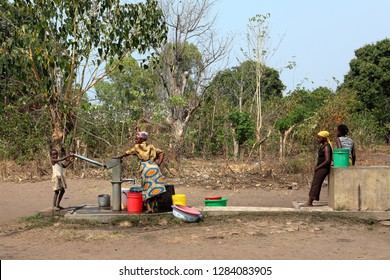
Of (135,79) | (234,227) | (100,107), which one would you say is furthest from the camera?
(135,79)

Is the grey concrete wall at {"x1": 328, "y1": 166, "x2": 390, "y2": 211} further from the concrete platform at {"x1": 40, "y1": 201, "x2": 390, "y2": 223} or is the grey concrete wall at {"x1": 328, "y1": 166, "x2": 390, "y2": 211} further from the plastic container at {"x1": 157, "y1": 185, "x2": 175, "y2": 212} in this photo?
the plastic container at {"x1": 157, "y1": 185, "x2": 175, "y2": 212}

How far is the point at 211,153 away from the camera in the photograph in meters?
22.5

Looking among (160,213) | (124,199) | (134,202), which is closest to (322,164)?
(160,213)

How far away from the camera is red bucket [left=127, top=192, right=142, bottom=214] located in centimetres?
826

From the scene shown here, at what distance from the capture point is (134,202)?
8.27m

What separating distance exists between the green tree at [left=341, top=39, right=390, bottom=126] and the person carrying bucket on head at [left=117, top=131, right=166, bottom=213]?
23.7 meters

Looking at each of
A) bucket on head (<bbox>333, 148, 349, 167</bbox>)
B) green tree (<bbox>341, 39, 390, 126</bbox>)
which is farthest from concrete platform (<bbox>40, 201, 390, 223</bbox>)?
green tree (<bbox>341, 39, 390, 126</bbox>)

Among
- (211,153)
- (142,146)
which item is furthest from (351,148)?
(211,153)

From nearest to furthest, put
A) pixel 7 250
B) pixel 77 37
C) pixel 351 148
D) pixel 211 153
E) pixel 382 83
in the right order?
1. pixel 7 250
2. pixel 351 148
3. pixel 77 37
4. pixel 211 153
5. pixel 382 83

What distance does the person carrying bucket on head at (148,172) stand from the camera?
26.7 ft

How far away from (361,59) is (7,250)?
28.9 meters

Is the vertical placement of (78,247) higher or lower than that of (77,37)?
lower

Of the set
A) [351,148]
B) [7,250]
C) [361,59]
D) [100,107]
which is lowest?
[7,250]

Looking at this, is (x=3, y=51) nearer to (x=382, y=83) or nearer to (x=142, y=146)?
(x=142, y=146)
